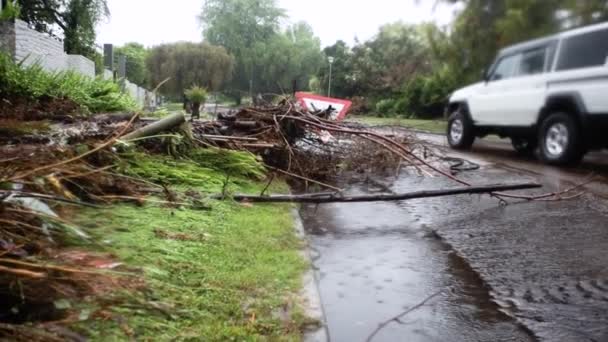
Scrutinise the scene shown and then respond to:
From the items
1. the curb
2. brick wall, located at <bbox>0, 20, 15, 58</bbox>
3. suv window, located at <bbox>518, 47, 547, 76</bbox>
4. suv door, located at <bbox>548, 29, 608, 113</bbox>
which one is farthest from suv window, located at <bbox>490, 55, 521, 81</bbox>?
brick wall, located at <bbox>0, 20, 15, 58</bbox>

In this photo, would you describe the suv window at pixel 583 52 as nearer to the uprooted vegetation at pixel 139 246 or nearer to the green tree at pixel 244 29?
the uprooted vegetation at pixel 139 246

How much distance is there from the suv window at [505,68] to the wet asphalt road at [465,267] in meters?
1.79

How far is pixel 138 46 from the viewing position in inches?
1631

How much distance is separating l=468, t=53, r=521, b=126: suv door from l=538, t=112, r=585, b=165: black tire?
24.7 inches

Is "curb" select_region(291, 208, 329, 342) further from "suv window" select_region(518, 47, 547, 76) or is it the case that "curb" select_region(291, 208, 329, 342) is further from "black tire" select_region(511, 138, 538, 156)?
"black tire" select_region(511, 138, 538, 156)

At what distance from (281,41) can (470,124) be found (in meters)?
9.97

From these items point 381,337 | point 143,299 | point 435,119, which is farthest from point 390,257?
point 435,119

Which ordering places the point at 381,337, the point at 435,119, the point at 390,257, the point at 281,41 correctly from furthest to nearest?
1. the point at 281,41
2. the point at 435,119
3. the point at 390,257
4. the point at 381,337

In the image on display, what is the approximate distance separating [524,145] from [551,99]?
1.91 meters

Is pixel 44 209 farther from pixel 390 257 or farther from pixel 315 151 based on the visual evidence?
pixel 315 151

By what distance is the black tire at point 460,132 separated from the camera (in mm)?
9812

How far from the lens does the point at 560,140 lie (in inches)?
307

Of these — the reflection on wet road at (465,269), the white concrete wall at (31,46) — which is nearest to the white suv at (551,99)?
the reflection on wet road at (465,269)

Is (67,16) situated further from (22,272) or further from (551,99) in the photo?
(22,272)
